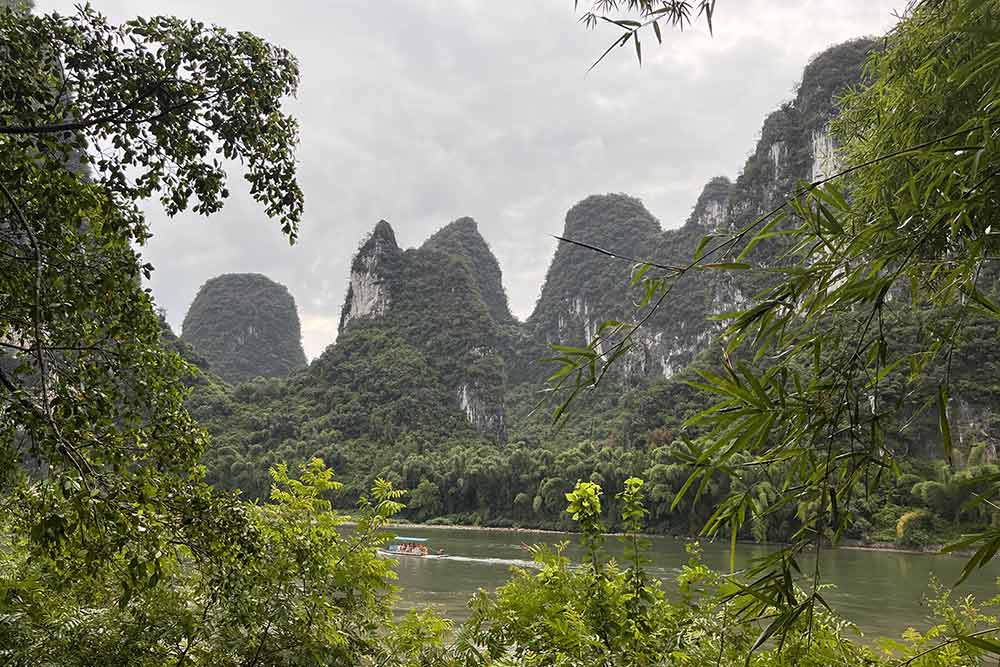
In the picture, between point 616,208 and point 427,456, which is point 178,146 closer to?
point 427,456

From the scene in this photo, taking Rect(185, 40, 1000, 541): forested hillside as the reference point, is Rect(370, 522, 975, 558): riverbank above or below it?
below

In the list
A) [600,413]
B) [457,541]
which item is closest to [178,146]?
[457,541]

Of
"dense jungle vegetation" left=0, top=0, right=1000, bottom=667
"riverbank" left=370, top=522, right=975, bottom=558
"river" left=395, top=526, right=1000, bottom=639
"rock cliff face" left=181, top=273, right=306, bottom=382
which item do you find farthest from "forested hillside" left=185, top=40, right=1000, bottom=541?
"dense jungle vegetation" left=0, top=0, right=1000, bottom=667

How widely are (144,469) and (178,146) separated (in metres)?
1.16

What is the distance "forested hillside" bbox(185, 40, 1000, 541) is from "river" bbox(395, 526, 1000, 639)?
2817mm

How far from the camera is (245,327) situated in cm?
7938

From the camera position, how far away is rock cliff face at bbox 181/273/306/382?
77500mm

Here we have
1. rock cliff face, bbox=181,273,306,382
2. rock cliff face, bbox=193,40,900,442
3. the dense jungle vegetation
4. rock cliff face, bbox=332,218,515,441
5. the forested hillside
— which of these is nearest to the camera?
the dense jungle vegetation

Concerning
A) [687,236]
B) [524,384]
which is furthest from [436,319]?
[687,236]

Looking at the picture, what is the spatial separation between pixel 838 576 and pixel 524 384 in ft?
180

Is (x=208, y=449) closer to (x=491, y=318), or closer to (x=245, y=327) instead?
(x=491, y=318)

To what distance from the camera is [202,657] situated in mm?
2299

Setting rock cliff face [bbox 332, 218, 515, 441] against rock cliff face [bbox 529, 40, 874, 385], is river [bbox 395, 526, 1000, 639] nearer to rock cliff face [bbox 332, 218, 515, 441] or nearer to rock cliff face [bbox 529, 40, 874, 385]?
rock cliff face [bbox 529, 40, 874, 385]

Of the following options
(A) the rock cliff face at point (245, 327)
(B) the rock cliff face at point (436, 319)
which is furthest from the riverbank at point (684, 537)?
(A) the rock cliff face at point (245, 327)
